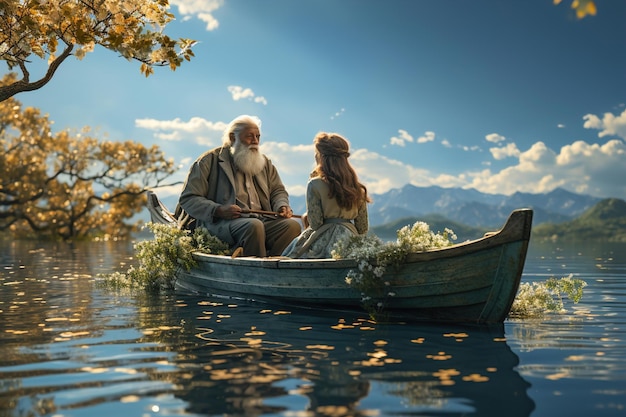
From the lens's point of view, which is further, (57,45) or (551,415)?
(57,45)

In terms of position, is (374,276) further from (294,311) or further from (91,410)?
(91,410)

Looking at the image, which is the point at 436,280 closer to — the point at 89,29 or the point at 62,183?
the point at 89,29

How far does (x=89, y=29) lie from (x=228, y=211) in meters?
3.19

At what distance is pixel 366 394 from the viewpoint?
13.4 feet

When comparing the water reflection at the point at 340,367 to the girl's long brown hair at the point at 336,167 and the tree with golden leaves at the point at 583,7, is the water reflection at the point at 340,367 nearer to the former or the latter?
the girl's long brown hair at the point at 336,167

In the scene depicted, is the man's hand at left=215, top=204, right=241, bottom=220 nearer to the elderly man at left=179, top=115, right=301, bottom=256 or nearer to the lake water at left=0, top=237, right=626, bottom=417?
the elderly man at left=179, top=115, right=301, bottom=256

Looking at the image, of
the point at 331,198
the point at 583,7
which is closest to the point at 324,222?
the point at 331,198

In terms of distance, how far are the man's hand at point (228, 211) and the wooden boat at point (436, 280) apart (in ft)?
4.43

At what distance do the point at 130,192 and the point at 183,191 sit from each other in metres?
30.9

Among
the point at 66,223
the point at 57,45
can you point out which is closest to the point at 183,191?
the point at 57,45

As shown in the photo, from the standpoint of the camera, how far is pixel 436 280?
666 cm

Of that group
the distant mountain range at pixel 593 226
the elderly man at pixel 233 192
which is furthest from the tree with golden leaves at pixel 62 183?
the distant mountain range at pixel 593 226

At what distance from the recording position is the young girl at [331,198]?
7496 mm

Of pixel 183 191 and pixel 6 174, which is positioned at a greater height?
pixel 6 174
